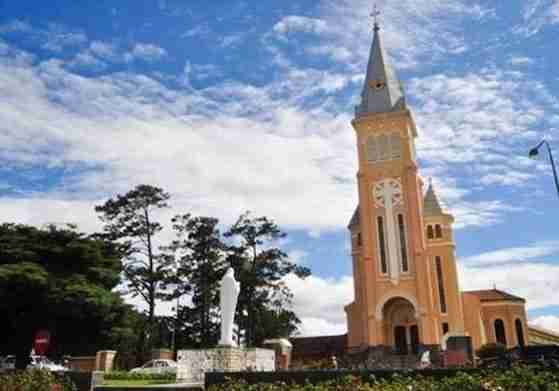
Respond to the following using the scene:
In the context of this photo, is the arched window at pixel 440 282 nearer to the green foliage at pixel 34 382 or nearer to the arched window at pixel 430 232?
the arched window at pixel 430 232

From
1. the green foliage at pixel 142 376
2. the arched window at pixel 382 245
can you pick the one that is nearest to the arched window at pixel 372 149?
the arched window at pixel 382 245

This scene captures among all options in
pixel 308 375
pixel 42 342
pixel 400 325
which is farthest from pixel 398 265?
pixel 308 375

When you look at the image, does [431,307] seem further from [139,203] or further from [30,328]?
[30,328]

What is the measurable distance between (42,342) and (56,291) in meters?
2.63

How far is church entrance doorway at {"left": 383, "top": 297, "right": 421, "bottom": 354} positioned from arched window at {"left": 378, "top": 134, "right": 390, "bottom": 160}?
1031 cm

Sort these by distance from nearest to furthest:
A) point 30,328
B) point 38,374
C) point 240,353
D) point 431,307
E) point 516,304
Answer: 1. point 38,374
2. point 240,353
3. point 30,328
4. point 431,307
5. point 516,304

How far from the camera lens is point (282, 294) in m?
39.0

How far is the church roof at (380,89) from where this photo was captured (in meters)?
38.7

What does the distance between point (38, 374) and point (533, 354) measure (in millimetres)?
14954

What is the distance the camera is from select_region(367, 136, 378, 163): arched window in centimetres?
3788

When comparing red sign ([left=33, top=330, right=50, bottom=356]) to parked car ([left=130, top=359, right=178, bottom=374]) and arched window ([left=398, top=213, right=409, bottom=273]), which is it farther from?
arched window ([left=398, top=213, right=409, bottom=273])

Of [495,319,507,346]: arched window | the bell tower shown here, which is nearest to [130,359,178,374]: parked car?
the bell tower

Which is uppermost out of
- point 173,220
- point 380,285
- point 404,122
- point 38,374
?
point 404,122

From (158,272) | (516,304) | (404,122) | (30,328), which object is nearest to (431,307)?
(516,304)
